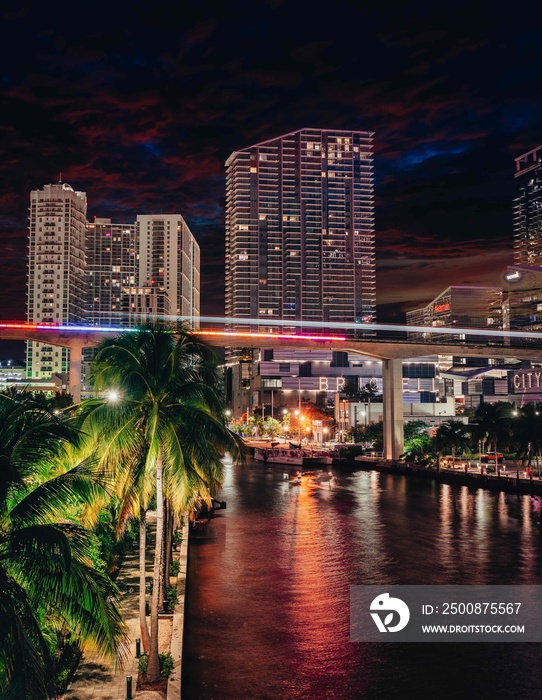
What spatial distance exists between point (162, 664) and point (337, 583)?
44.3ft

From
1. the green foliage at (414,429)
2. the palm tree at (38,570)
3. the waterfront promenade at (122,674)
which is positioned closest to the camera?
the palm tree at (38,570)

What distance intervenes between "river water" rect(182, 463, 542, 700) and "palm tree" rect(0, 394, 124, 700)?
363 inches

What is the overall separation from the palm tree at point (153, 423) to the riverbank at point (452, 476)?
48.9 meters

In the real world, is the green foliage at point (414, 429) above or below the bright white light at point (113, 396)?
below

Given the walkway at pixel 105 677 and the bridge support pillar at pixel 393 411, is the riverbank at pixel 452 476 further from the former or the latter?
the walkway at pixel 105 677

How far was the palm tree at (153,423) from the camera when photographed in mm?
15484

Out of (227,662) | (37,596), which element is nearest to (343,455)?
(227,662)

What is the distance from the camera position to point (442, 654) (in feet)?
66.8

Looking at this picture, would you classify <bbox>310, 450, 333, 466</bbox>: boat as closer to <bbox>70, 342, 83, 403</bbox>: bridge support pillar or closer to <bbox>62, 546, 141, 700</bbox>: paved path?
<bbox>70, 342, 83, 403</bbox>: bridge support pillar

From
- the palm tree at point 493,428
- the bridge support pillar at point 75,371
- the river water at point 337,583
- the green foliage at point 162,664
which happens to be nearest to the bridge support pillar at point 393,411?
the palm tree at point 493,428

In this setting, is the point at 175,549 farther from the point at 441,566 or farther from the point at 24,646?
the point at 24,646

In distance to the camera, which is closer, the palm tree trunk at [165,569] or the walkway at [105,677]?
the walkway at [105,677]

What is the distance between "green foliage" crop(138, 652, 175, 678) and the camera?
16453mm

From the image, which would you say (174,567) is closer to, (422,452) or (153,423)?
(153,423)
